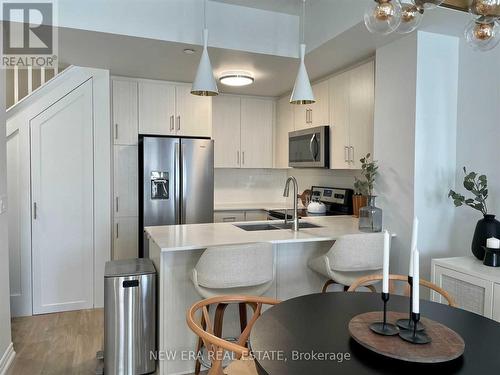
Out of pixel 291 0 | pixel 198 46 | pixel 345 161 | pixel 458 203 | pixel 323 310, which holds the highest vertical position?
pixel 291 0

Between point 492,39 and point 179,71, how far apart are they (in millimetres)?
2791

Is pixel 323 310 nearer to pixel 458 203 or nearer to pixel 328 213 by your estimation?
pixel 458 203

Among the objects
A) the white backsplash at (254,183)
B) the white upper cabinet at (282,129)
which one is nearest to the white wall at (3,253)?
the white backsplash at (254,183)

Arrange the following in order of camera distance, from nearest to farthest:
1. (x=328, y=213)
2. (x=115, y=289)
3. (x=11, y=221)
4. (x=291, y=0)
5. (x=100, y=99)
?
1. (x=115, y=289)
2. (x=291, y=0)
3. (x=11, y=221)
4. (x=100, y=99)
5. (x=328, y=213)

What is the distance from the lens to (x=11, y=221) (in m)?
3.32

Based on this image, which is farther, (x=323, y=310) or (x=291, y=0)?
Answer: (x=291, y=0)

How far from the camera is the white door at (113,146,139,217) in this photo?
151 inches

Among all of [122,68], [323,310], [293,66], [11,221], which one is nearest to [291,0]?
[293,66]

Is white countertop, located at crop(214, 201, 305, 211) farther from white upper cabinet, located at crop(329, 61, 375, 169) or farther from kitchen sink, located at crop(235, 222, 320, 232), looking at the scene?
kitchen sink, located at crop(235, 222, 320, 232)

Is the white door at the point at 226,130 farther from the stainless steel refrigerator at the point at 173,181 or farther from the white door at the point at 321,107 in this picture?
the white door at the point at 321,107

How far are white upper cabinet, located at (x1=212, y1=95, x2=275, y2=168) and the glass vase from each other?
2.25 meters

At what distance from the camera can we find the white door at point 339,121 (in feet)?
11.2

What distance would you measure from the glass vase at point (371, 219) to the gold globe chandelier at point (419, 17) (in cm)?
143

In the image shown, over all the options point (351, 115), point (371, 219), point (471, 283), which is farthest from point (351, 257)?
point (351, 115)
